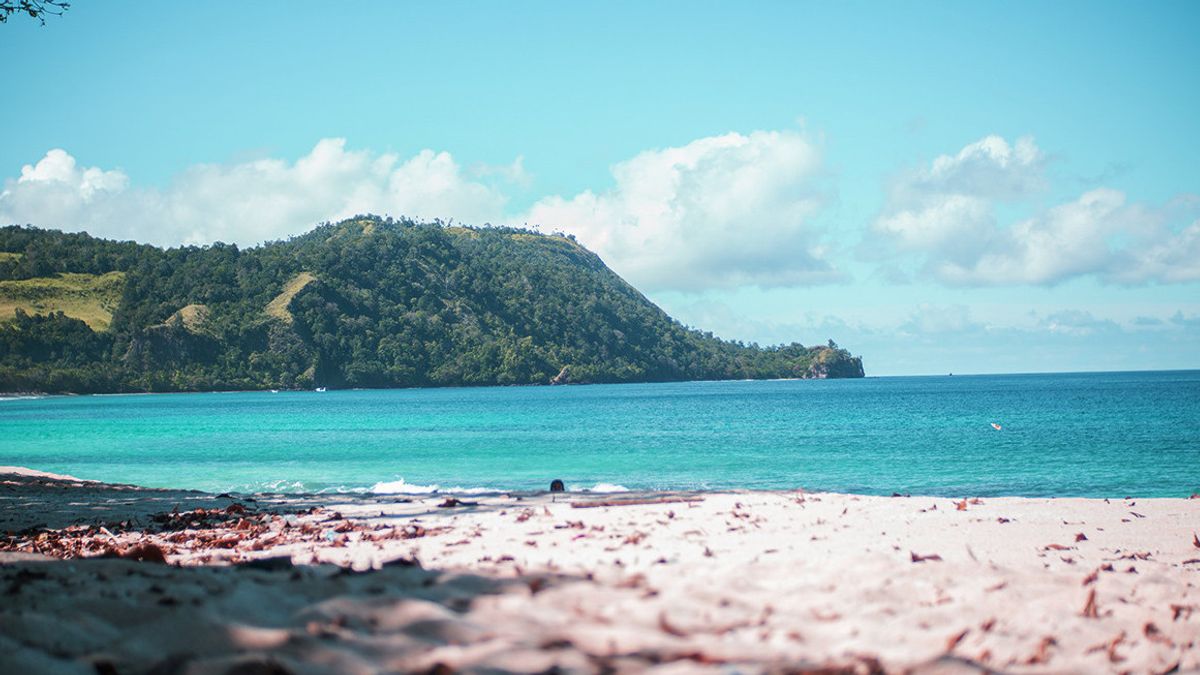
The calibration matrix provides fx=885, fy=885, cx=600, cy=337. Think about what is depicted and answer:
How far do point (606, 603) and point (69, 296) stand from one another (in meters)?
162

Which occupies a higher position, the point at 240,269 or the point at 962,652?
the point at 240,269

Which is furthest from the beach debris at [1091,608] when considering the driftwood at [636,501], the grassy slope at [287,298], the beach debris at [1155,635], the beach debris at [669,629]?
the grassy slope at [287,298]

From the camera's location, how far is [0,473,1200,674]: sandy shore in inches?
159

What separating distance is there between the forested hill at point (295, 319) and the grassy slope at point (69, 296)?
239mm

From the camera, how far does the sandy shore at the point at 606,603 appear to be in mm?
4035

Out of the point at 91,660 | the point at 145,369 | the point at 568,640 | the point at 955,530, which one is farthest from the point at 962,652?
the point at 145,369

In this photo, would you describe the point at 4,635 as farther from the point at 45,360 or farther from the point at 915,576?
the point at 45,360

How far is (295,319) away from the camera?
146250mm

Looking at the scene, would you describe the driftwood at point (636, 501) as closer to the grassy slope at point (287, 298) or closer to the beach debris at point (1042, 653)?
the beach debris at point (1042, 653)

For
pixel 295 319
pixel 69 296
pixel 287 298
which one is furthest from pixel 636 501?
pixel 69 296

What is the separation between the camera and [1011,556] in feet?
28.1

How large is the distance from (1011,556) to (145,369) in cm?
14924

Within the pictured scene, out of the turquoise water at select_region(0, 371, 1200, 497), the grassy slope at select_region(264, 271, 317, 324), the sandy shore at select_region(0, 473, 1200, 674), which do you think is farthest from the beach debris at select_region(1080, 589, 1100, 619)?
the grassy slope at select_region(264, 271, 317, 324)

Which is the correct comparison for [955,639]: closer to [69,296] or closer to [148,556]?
[148,556]
